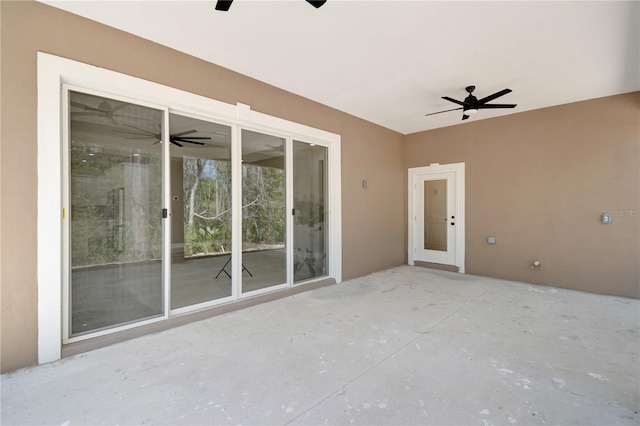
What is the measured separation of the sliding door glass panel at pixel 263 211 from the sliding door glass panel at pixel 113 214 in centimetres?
101

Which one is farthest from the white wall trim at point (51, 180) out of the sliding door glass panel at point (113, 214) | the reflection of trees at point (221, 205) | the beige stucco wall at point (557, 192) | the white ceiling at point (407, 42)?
the beige stucco wall at point (557, 192)

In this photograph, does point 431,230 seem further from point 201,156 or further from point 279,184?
point 201,156

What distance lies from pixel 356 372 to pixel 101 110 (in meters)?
3.13

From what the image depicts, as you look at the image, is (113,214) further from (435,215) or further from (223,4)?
(435,215)

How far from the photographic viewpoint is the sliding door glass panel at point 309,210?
168 inches

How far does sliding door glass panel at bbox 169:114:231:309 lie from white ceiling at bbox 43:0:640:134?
87 centimetres

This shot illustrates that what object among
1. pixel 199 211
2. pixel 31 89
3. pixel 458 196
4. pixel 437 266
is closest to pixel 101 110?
pixel 31 89

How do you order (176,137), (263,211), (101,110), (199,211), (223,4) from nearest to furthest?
(223,4), (101,110), (176,137), (199,211), (263,211)

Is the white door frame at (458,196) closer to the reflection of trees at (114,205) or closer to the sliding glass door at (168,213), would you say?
the sliding glass door at (168,213)

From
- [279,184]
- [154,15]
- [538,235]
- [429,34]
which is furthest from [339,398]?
[538,235]

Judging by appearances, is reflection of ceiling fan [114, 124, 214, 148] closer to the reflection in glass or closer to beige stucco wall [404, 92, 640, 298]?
the reflection in glass

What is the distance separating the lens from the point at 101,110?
2.63 m

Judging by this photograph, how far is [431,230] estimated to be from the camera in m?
5.95

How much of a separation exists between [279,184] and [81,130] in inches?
85.5
